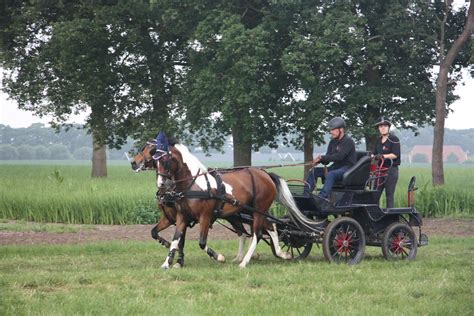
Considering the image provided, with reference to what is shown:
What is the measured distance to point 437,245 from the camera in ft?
50.0

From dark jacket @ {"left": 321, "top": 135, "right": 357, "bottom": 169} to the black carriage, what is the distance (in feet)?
0.57

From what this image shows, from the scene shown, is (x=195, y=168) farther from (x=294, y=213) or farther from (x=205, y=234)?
(x=294, y=213)

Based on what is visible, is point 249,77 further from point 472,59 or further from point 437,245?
point 437,245

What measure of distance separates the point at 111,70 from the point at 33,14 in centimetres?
378

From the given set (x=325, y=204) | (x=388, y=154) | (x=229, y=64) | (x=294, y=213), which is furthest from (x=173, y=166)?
(x=229, y=64)

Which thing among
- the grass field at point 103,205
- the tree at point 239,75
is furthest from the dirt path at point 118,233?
the tree at point 239,75

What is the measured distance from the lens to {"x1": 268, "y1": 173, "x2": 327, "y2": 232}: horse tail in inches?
484

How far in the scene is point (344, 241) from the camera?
12.2 meters

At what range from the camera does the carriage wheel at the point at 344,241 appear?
11992 millimetres

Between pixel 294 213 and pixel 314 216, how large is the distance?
1.02 meters

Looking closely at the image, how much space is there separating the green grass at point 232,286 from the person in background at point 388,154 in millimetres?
1164

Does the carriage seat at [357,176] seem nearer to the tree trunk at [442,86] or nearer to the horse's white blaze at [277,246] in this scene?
the horse's white blaze at [277,246]

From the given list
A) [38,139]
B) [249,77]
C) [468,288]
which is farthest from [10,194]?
[38,139]

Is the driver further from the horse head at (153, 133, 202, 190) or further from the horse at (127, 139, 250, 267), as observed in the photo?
the horse head at (153, 133, 202, 190)
